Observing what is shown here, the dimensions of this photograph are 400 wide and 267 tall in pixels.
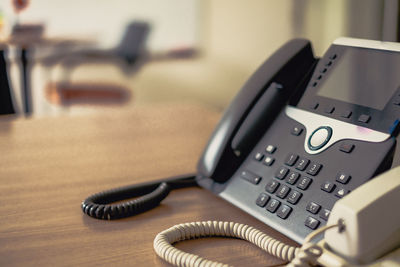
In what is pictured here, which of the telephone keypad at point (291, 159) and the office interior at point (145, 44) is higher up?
the telephone keypad at point (291, 159)

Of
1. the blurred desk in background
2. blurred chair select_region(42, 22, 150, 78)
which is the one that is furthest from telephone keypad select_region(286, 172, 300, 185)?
blurred chair select_region(42, 22, 150, 78)

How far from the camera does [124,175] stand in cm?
69

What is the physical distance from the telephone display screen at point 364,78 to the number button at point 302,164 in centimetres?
8

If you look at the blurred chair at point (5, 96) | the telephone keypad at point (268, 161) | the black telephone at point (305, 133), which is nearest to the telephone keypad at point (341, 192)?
the black telephone at point (305, 133)

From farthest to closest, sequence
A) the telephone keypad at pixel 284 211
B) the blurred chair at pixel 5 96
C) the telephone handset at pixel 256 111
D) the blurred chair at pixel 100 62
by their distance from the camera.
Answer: the blurred chair at pixel 100 62 → the blurred chair at pixel 5 96 → the telephone handset at pixel 256 111 → the telephone keypad at pixel 284 211

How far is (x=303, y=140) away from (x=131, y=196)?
221 millimetres

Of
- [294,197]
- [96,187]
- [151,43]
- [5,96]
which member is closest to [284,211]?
[294,197]

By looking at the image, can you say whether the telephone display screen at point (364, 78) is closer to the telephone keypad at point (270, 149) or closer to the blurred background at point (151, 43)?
the telephone keypad at point (270, 149)

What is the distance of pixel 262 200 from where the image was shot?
0.52 m

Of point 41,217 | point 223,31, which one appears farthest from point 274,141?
point 223,31

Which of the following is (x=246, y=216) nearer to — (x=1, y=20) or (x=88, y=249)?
(x=88, y=249)

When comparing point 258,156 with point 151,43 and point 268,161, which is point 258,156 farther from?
point 151,43

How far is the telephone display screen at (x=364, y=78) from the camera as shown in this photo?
0.50 meters

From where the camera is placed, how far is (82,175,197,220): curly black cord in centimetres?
54
